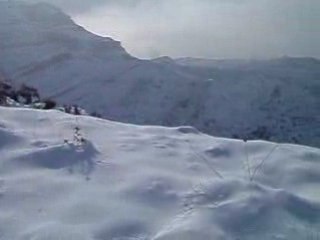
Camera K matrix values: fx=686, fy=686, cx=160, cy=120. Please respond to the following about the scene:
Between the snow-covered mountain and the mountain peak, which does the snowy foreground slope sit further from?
the mountain peak

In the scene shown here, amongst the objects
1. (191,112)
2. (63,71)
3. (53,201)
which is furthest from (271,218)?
(63,71)

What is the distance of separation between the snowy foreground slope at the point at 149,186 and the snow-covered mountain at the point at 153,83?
9375cm

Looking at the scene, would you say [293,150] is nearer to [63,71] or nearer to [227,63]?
[63,71]

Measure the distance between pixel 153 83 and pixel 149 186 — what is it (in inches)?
4554

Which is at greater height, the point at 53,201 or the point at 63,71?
the point at 53,201

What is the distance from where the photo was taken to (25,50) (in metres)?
134

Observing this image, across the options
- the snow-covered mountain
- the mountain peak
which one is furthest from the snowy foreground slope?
the mountain peak

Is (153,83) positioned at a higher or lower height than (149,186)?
lower

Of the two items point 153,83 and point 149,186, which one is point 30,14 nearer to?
point 153,83

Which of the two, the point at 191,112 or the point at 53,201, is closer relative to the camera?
the point at 53,201

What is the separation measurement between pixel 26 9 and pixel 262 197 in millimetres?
152580

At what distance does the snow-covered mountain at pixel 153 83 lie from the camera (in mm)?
111125

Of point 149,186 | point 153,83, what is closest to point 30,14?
point 153,83

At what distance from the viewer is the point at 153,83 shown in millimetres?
121312
